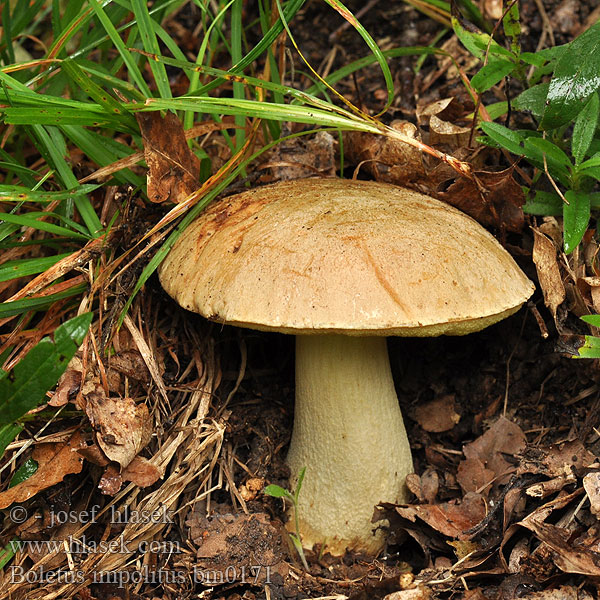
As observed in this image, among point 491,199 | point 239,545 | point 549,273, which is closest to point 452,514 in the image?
point 239,545

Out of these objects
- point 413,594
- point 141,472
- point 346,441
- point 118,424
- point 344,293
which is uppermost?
point 344,293

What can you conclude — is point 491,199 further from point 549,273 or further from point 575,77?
point 575,77

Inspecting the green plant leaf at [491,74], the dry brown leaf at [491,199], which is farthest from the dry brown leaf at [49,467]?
the green plant leaf at [491,74]

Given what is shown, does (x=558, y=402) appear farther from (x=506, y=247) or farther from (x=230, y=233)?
(x=230, y=233)

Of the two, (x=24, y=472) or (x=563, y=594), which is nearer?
(x=563, y=594)

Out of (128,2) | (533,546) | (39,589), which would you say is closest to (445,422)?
(533,546)
